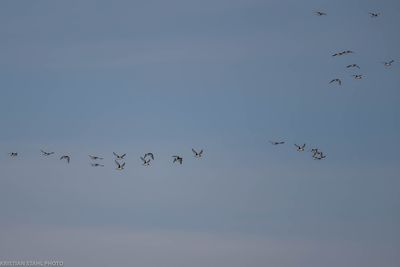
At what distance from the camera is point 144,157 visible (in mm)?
172500

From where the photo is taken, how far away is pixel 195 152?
17438cm

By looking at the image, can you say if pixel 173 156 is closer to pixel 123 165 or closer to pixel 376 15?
pixel 123 165

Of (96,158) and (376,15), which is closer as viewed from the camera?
(376,15)

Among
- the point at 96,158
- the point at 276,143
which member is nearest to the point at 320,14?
the point at 276,143

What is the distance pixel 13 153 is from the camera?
18800 cm

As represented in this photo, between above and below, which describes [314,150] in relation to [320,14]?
below

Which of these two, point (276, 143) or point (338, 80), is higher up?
point (338, 80)

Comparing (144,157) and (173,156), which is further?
(173,156)

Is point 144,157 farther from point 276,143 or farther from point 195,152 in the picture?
point 276,143

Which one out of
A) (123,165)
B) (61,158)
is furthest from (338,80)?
(61,158)

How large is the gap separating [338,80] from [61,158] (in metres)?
63.2

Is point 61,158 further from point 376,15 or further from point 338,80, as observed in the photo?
point 376,15

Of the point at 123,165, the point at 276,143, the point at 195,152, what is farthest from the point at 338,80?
the point at 123,165

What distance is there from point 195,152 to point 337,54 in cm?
3617
